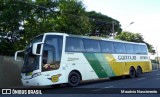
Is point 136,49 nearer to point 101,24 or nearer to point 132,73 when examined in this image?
point 132,73

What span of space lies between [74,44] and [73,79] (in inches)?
89.7

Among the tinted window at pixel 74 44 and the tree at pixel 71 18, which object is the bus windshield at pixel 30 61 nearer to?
the tinted window at pixel 74 44

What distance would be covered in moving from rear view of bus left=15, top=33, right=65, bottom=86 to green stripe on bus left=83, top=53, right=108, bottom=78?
282 centimetres

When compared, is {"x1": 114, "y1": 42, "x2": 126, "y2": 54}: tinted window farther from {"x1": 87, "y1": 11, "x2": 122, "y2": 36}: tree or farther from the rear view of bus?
{"x1": 87, "y1": 11, "x2": 122, "y2": 36}: tree

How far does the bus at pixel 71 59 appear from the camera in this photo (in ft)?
54.0

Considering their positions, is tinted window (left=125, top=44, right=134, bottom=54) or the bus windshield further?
tinted window (left=125, top=44, right=134, bottom=54)

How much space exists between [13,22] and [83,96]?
13.0 m

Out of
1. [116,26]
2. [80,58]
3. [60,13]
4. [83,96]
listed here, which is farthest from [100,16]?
[83,96]

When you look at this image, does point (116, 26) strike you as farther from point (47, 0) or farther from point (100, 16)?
point (47, 0)

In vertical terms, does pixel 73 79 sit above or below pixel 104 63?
below

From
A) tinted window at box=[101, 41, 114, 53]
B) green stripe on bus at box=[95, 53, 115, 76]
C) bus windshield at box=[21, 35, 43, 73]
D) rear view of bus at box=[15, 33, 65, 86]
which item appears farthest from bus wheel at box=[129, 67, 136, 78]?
bus windshield at box=[21, 35, 43, 73]

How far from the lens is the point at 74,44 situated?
18500mm

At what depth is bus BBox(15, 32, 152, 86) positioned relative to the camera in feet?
54.0

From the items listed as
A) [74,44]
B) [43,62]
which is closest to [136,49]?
[74,44]
